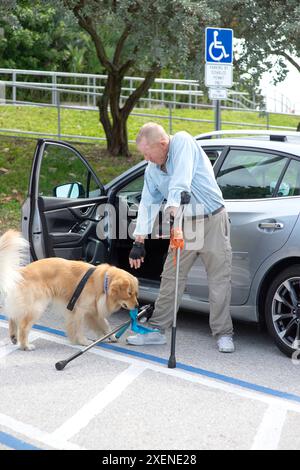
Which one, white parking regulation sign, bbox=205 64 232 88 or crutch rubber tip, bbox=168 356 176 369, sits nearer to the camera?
crutch rubber tip, bbox=168 356 176 369

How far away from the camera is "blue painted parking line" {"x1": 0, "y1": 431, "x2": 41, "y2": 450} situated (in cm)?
395

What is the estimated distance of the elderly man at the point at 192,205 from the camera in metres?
5.37

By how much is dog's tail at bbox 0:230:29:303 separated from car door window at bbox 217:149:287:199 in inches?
69.1

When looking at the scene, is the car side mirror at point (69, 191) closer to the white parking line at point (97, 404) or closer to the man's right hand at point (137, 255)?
the man's right hand at point (137, 255)

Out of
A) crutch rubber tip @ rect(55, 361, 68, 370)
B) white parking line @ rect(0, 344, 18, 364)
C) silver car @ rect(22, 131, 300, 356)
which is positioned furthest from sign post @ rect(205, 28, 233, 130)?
crutch rubber tip @ rect(55, 361, 68, 370)

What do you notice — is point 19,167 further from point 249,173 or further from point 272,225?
point 272,225

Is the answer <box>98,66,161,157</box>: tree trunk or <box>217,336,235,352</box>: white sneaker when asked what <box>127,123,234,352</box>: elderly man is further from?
<box>98,66,161,157</box>: tree trunk

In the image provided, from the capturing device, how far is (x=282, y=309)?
5.49 meters

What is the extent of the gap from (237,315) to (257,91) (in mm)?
8193

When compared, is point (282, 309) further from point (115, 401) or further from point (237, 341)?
point (115, 401)

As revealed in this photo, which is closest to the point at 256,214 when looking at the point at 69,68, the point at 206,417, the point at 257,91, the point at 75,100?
the point at 206,417

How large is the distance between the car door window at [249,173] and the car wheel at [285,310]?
0.70m

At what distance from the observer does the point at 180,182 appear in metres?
5.30

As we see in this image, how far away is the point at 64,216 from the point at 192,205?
1.38m
